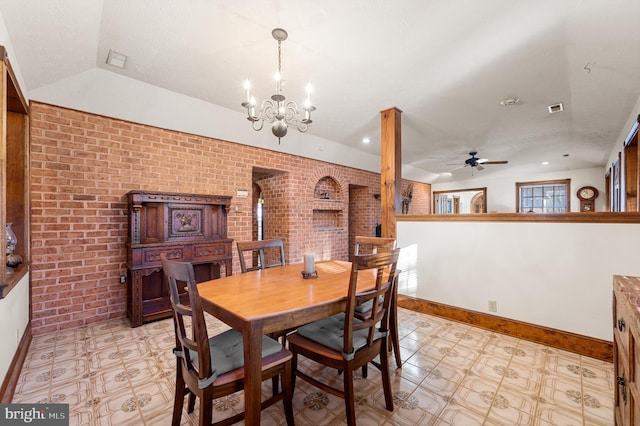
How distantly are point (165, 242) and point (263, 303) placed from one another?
2.10 metres

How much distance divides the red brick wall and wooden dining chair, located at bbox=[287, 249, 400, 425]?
250cm

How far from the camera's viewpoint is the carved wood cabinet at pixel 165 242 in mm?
2840

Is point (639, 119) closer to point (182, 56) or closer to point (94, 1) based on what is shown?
point (182, 56)

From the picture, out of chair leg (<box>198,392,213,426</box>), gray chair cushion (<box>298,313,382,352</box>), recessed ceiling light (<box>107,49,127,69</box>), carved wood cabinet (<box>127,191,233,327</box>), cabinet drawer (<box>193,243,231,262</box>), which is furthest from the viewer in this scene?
cabinet drawer (<box>193,243,231,262</box>)

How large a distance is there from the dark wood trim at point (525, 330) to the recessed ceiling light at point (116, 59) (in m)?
4.01

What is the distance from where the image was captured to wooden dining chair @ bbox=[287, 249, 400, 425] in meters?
1.48

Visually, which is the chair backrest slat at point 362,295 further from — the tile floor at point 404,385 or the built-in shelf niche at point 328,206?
the built-in shelf niche at point 328,206

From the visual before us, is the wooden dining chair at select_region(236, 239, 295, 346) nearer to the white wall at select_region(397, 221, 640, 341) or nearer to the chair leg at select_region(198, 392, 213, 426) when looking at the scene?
the chair leg at select_region(198, 392, 213, 426)

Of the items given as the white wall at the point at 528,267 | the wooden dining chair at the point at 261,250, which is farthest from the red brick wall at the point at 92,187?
the white wall at the point at 528,267

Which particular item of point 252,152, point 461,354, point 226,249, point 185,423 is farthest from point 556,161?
point 185,423

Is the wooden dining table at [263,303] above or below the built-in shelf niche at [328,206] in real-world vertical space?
below

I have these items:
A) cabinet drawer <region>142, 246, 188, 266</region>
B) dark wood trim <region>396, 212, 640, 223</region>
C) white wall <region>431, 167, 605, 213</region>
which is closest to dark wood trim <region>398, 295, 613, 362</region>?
dark wood trim <region>396, 212, 640, 223</region>

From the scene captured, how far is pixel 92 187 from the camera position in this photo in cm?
286

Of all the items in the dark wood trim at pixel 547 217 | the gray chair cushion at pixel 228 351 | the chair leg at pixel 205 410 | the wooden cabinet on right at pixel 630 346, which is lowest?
the chair leg at pixel 205 410
